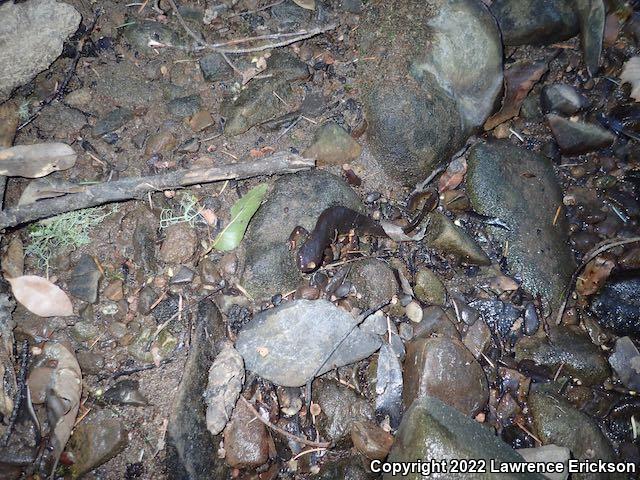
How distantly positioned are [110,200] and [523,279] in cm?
333

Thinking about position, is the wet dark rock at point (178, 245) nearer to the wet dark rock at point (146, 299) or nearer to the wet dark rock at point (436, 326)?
the wet dark rock at point (146, 299)

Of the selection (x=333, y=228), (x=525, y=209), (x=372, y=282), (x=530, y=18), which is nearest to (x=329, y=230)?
(x=333, y=228)

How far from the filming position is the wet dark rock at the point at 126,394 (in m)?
2.72

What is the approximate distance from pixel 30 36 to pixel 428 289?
401cm

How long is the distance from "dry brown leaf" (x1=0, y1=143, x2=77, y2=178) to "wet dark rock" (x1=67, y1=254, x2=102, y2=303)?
83cm

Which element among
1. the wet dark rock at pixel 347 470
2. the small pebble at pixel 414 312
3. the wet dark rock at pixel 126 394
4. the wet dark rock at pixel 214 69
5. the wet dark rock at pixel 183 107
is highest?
the wet dark rock at pixel 214 69

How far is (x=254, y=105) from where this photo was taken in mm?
3602

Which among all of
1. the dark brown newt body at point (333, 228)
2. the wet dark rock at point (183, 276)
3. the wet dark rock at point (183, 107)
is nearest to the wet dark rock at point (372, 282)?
the dark brown newt body at point (333, 228)

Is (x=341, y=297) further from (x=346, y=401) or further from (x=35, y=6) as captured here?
(x=35, y=6)

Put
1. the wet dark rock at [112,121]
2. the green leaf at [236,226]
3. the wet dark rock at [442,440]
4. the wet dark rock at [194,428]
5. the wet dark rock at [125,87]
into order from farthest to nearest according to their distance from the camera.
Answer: the wet dark rock at [125,87]
the wet dark rock at [112,121]
the green leaf at [236,226]
the wet dark rock at [194,428]
the wet dark rock at [442,440]

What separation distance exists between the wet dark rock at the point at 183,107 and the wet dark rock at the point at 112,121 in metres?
0.36

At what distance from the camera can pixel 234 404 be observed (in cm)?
275

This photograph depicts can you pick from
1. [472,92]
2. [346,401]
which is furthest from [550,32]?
[346,401]

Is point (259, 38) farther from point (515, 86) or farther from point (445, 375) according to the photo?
point (445, 375)
